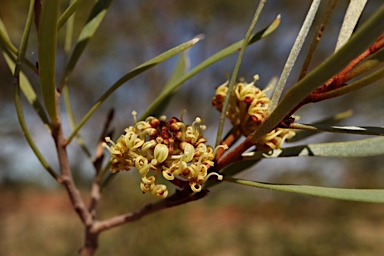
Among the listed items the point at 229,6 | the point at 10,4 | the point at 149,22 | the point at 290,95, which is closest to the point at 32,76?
the point at 10,4

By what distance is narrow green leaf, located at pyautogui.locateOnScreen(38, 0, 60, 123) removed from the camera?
276 millimetres

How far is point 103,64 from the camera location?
250cm

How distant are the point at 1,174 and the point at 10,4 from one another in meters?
0.94

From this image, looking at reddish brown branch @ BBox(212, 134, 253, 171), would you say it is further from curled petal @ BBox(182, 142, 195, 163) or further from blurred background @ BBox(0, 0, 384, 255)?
blurred background @ BBox(0, 0, 384, 255)

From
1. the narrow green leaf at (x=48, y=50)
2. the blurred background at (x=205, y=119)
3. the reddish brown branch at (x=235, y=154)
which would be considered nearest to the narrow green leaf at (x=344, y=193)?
the reddish brown branch at (x=235, y=154)

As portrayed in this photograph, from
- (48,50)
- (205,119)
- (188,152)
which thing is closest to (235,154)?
(188,152)

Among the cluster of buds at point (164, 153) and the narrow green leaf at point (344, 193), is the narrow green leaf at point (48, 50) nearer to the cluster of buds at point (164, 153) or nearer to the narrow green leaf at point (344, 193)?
the cluster of buds at point (164, 153)

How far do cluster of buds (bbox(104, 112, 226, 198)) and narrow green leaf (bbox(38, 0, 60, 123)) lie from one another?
7 centimetres

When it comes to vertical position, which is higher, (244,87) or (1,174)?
(244,87)

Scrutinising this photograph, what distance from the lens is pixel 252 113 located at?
0.38 m

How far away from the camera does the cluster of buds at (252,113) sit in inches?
14.9

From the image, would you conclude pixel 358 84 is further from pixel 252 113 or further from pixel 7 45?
pixel 7 45

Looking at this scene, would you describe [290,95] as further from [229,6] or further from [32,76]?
[229,6]

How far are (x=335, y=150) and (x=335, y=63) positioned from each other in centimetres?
14
